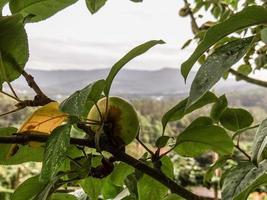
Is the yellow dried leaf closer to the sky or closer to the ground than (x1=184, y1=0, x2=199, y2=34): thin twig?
closer to the sky

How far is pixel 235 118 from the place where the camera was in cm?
63

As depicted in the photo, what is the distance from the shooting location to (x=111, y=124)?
0.47m

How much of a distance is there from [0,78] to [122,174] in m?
0.21

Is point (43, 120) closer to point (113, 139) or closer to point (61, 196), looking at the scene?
point (113, 139)

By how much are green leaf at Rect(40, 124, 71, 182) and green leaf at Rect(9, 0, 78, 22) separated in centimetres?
17

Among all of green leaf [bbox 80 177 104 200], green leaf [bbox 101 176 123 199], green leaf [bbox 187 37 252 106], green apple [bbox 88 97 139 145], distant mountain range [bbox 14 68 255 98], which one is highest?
green leaf [bbox 187 37 252 106]

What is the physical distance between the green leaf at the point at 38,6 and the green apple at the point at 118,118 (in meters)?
0.11

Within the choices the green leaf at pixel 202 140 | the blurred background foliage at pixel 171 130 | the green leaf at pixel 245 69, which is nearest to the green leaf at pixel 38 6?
the green leaf at pixel 202 140

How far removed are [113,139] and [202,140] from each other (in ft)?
0.48

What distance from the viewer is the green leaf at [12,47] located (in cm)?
41

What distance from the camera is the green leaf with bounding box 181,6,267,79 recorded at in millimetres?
368

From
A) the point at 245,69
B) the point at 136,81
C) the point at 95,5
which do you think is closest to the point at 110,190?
the point at 95,5

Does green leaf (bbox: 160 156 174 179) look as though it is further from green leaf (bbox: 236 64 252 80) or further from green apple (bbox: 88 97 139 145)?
green leaf (bbox: 236 64 252 80)

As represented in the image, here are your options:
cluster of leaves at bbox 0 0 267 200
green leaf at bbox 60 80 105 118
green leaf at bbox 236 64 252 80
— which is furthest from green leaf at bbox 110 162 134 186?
green leaf at bbox 236 64 252 80
